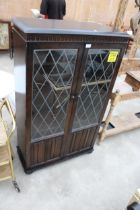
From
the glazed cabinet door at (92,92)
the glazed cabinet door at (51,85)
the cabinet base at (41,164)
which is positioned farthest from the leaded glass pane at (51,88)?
the cabinet base at (41,164)

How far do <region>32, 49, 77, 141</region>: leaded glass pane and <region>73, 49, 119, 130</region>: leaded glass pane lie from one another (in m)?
0.15

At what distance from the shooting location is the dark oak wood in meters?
1.15

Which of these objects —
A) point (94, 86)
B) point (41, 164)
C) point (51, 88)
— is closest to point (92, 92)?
point (94, 86)

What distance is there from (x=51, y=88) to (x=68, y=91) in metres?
0.15

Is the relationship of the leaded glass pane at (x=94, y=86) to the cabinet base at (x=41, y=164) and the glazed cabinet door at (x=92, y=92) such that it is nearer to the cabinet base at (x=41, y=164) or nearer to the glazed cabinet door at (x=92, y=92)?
the glazed cabinet door at (x=92, y=92)

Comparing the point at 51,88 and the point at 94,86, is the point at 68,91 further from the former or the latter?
the point at 94,86

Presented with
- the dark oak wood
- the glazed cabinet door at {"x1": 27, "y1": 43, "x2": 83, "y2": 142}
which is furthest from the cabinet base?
the glazed cabinet door at {"x1": 27, "y1": 43, "x2": 83, "y2": 142}

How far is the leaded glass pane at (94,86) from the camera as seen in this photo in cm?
145

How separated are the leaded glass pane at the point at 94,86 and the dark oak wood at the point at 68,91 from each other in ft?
0.04

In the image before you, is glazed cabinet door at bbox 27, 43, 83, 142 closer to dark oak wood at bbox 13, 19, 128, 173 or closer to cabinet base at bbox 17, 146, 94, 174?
dark oak wood at bbox 13, 19, 128, 173

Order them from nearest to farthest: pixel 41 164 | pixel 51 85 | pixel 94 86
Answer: pixel 51 85
pixel 94 86
pixel 41 164

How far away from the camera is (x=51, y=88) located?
141cm

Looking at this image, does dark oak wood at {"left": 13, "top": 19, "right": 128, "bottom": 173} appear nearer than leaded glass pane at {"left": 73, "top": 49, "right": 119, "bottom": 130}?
Yes

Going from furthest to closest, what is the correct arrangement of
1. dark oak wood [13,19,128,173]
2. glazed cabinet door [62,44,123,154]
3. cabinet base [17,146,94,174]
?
cabinet base [17,146,94,174], glazed cabinet door [62,44,123,154], dark oak wood [13,19,128,173]
